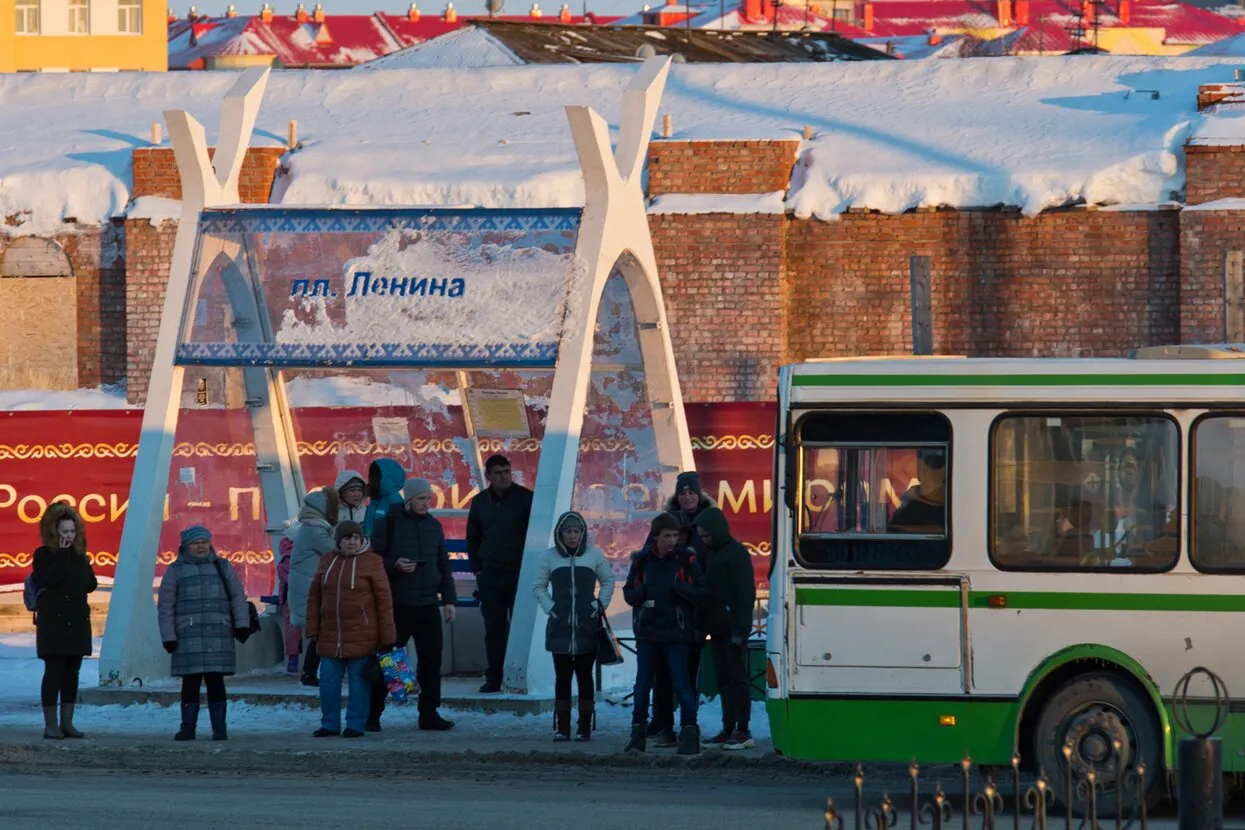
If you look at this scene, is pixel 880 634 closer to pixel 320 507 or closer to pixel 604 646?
pixel 604 646

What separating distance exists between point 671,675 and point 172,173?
20.1 meters

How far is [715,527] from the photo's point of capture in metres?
13.3

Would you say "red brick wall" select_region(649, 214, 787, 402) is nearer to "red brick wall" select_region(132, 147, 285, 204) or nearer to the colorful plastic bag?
"red brick wall" select_region(132, 147, 285, 204)

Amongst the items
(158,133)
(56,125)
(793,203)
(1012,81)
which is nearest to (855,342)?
(793,203)

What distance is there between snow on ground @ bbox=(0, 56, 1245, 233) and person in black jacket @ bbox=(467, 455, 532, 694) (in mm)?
14717

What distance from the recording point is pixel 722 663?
43.7 feet

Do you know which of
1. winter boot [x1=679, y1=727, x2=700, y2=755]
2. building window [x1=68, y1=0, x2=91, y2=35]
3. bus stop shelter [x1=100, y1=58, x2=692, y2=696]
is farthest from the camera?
building window [x1=68, y1=0, x2=91, y2=35]

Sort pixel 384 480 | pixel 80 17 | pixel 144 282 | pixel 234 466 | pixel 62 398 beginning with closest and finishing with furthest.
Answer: pixel 384 480 < pixel 234 466 < pixel 144 282 < pixel 62 398 < pixel 80 17

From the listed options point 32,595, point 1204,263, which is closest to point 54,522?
point 32,595

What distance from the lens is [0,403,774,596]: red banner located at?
21203 mm

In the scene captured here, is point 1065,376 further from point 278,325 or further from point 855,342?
point 855,342

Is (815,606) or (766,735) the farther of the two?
(766,735)

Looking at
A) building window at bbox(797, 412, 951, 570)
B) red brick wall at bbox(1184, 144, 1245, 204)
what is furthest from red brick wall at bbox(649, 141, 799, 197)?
building window at bbox(797, 412, 951, 570)

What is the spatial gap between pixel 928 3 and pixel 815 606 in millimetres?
91555
